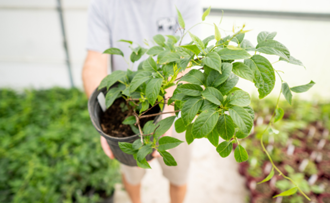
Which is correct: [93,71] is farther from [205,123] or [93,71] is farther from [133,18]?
[205,123]

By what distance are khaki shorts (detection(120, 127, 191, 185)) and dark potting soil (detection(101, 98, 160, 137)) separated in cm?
38

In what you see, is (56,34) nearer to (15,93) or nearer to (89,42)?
(15,93)

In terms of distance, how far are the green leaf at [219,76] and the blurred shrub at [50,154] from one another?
121cm

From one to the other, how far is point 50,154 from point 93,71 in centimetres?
97

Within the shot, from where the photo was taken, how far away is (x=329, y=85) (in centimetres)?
213

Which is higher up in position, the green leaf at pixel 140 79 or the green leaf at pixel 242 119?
the green leaf at pixel 140 79

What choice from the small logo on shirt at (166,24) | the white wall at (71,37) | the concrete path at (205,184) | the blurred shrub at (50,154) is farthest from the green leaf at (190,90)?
the white wall at (71,37)

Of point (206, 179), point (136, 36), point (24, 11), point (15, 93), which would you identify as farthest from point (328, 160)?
point (15, 93)

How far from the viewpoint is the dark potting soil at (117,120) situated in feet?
2.21

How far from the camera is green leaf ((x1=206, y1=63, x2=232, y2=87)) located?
0.37 meters

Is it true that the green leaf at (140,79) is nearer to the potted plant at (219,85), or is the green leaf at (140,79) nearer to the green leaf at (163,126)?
the potted plant at (219,85)

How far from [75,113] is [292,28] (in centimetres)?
222

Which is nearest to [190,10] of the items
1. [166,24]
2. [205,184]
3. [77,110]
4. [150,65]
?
[166,24]

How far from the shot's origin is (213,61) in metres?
0.35
